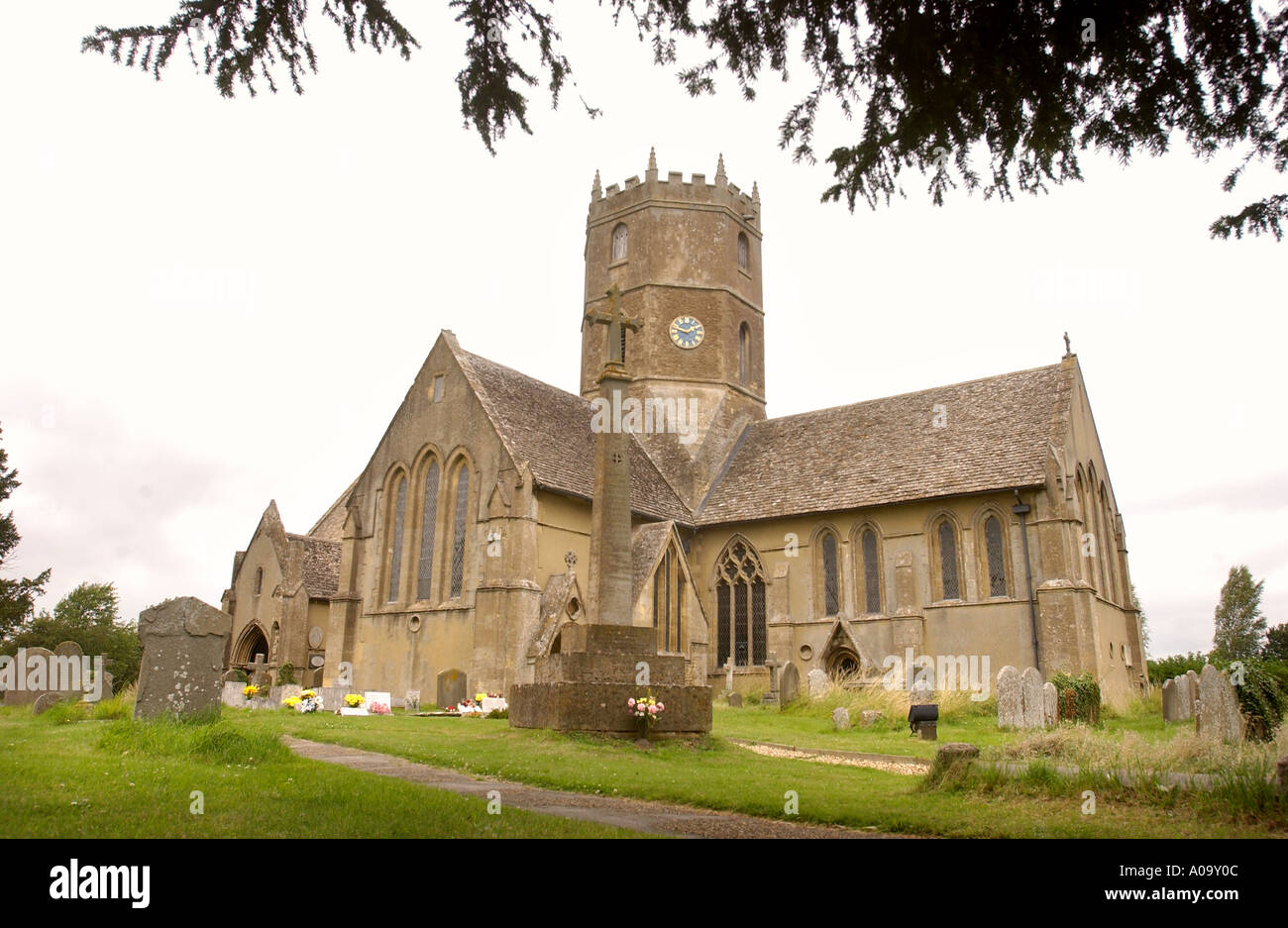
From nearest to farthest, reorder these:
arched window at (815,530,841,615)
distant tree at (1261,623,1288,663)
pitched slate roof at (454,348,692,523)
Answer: pitched slate roof at (454,348,692,523), arched window at (815,530,841,615), distant tree at (1261,623,1288,663)

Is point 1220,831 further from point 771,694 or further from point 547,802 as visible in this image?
point 771,694

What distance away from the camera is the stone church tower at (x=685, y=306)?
110ft

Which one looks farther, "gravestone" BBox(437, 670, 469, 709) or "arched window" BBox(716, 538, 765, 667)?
"arched window" BBox(716, 538, 765, 667)

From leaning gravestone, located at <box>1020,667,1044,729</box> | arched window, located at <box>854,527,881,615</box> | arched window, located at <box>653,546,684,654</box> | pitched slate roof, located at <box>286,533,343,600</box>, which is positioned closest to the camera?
leaning gravestone, located at <box>1020,667,1044,729</box>

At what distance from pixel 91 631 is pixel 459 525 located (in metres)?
45.7

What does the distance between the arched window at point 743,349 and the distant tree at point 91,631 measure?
107 ft

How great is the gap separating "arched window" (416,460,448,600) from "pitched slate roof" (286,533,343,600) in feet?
16.6

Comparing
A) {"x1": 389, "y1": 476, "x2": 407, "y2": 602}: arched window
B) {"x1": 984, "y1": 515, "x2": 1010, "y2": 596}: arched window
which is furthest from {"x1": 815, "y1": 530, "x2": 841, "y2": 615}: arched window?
{"x1": 389, "y1": 476, "x2": 407, "y2": 602}: arched window

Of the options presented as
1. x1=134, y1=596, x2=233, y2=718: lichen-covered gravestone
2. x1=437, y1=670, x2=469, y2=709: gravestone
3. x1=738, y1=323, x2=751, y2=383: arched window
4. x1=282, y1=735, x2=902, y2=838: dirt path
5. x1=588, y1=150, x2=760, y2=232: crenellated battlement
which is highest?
x1=588, y1=150, x2=760, y2=232: crenellated battlement

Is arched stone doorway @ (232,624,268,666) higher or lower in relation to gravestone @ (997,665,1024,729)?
higher

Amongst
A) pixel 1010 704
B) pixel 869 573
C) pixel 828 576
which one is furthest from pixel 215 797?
pixel 828 576

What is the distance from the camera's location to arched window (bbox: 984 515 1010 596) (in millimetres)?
24500

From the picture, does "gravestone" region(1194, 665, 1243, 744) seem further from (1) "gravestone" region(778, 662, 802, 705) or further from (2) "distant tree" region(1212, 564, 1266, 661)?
(2) "distant tree" region(1212, 564, 1266, 661)
